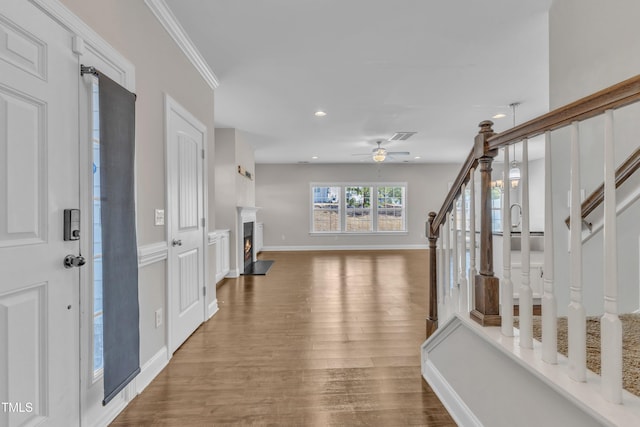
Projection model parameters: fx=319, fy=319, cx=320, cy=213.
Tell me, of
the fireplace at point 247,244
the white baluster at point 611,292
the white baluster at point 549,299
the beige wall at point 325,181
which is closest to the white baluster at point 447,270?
the white baluster at point 549,299

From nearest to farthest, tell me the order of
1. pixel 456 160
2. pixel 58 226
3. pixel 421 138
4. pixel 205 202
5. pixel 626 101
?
pixel 626 101 → pixel 58 226 → pixel 205 202 → pixel 421 138 → pixel 456 160

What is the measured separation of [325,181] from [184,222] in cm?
702

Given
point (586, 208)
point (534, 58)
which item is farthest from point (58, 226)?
point (534, 58)

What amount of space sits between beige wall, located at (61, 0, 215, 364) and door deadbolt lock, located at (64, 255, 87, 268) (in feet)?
1.99

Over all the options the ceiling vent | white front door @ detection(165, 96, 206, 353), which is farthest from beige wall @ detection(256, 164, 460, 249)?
white front door @ detection(165, 96, 206, 353)

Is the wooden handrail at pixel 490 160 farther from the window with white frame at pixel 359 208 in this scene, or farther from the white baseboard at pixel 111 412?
the window with white frame at pixel 359 208

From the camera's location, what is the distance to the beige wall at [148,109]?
6.38 ft

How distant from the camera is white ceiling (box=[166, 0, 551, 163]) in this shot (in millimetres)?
2412

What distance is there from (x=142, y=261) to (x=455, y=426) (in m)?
2.13

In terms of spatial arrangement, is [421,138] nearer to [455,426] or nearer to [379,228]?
[379,228]

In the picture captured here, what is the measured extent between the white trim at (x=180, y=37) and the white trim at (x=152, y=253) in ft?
5.54

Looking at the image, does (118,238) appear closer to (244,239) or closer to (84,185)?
(84,185)

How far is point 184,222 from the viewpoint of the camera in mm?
2865

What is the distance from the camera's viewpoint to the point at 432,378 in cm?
209
